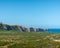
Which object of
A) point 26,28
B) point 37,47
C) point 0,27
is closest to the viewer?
point 37,47

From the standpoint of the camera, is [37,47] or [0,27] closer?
[37,47]

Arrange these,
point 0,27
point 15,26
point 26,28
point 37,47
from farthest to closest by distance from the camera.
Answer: point 26,28, point 15,26, point 0,27, point 37,47

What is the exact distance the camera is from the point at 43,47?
64812 mm

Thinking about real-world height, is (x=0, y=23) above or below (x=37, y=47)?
above

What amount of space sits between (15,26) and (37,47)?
11730 cm

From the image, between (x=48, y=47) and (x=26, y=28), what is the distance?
134531 mm

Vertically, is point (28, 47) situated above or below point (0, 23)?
below

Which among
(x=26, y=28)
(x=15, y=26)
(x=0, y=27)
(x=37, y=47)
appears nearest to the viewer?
(x=37, y=47)

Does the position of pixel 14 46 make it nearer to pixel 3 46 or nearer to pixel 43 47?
pixel 3 46

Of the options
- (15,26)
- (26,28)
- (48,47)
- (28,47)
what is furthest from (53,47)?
(26,28)

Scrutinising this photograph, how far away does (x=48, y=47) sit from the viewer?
6544 centimetres

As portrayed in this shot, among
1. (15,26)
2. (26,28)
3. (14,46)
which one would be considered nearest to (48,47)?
(14,46)

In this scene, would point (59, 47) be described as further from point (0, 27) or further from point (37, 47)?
point (0, 27)

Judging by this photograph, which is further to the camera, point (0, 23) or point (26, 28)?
point (26, 28)
